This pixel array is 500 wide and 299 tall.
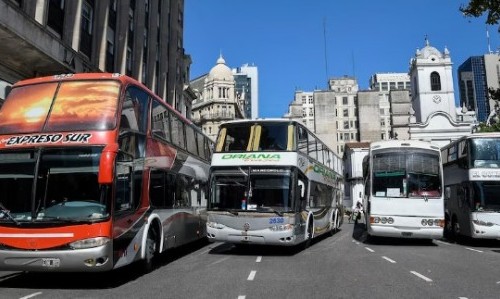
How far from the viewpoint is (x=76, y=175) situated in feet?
27.9

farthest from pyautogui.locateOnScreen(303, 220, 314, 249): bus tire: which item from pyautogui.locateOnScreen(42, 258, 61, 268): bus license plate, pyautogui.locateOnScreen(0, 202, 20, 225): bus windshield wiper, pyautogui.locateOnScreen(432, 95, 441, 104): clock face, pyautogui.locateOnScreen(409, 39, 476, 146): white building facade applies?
pyautogui.locateOnScreen(432, 95, 441, 104): clock face

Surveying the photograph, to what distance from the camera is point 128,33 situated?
30703 mm

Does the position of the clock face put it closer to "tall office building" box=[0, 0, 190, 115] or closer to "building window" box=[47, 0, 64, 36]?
"tall office building" box=[0, 0, 190, 115]

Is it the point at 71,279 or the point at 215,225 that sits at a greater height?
the point at 215,225

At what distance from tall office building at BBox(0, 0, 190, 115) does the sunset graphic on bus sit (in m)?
7.85

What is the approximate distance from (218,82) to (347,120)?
108ft

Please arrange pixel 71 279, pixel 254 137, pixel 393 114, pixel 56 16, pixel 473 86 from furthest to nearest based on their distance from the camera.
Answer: pixel 473 86 → pixel 393 114 → pixel 56 16 → pixel 254 137 → pixel 71 279

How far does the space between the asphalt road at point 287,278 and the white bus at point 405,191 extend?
1.74 meters

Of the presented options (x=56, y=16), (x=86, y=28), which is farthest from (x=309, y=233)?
(x=86, y=28)

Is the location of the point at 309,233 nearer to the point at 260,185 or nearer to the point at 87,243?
the point at 260,185

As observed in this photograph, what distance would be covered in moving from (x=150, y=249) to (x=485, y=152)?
1275 cm

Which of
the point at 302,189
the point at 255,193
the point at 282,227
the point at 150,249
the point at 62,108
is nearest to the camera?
the point at 62,108

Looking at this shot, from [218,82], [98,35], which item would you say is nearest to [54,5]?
[98,35]

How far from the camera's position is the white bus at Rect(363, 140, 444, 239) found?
16266 millimetres
